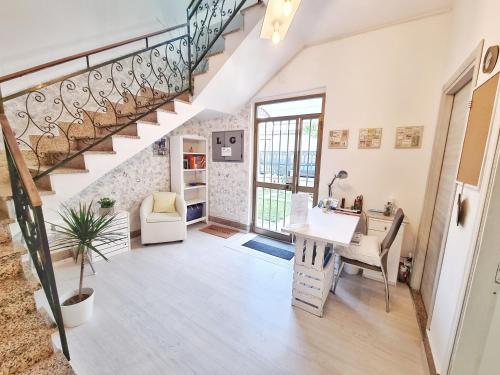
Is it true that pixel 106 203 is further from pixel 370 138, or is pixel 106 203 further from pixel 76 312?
pixel 370 138

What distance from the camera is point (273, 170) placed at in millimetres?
3656

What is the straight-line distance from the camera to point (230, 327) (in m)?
1.87

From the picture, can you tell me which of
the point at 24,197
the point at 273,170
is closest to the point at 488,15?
the point at 273,170

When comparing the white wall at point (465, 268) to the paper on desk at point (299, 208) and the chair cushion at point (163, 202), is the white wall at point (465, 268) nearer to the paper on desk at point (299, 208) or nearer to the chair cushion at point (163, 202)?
the paper on desk at point (299, 208)

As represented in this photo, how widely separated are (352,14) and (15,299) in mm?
3858

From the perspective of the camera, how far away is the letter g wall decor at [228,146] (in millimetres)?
3844

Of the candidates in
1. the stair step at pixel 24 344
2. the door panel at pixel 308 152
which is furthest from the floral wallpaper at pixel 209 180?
the stair step at pixel 24 344

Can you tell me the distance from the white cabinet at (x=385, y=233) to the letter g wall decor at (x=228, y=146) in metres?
2.30

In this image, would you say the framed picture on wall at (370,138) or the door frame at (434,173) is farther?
the framed picture on wall at (370,138)

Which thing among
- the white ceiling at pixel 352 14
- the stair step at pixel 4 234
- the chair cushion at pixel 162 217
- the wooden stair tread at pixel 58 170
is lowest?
the chair cushion at pixel 162 217

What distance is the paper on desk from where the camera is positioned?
2.02 metres

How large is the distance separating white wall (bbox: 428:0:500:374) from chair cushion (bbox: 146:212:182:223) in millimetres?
3199

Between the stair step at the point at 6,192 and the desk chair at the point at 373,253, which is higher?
the stair step at the point at 6,192

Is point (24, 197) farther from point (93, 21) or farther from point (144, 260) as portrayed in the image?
point (93, 21)
